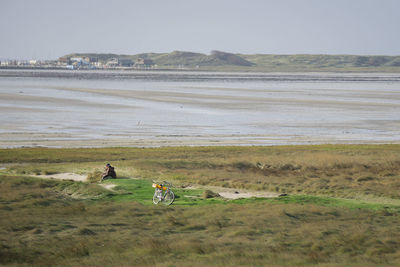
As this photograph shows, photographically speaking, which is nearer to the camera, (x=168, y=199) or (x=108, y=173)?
(x=168, y=199)

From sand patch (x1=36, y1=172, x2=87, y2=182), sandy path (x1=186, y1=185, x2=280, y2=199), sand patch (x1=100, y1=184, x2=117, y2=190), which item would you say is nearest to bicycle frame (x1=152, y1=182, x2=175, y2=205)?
sandy path (x1=186, y1=185, x2=280, y2=199)

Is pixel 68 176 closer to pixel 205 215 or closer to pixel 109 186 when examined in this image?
pixel 109 186

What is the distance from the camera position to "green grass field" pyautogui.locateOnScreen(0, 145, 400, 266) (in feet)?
48.6

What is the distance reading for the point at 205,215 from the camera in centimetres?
2012

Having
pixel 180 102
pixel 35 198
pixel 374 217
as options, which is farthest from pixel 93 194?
pixel 180 102

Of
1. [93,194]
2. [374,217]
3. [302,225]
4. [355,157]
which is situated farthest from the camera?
[355,157]

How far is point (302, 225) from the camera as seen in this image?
18.7 metres

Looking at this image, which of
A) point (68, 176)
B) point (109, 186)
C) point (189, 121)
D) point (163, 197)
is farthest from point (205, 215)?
point (189, 121)

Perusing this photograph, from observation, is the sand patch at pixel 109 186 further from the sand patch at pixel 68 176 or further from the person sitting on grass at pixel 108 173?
the sand patch at pixel 68 176

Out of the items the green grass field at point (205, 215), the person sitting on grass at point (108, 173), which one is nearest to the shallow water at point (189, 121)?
the green grass field at point (205, 215)

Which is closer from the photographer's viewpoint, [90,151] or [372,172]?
[372,172]

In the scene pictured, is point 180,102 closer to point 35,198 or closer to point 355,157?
point 355,157

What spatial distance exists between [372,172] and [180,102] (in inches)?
2163

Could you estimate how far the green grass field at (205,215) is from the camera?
14.8 metres
